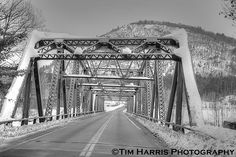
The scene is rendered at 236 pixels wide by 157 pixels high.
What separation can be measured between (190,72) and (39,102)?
37.4ft

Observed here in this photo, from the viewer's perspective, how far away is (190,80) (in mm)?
18703

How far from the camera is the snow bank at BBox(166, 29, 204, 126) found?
56.4 feet

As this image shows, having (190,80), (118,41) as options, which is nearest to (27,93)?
(118,41)

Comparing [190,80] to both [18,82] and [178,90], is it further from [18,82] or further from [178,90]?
[18,82]

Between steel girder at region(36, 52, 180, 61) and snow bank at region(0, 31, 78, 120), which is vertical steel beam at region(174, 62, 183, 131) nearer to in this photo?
steel girder at region(36, 52, 180, 61)

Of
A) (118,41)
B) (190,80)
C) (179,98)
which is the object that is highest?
(118,41)

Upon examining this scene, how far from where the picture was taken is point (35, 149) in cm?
1170

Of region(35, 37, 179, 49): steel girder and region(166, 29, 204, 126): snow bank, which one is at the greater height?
region(35, 37, 179, 49): steel girder

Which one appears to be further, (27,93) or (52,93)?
(52,93)

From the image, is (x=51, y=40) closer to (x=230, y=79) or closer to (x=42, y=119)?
(x=42, y=119)

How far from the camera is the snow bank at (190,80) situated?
1719 cm

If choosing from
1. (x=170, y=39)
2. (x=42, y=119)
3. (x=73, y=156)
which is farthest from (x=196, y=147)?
(x=42, y=119)

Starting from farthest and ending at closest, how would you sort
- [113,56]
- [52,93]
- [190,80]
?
[52,93] → [113,56] → [190,80]

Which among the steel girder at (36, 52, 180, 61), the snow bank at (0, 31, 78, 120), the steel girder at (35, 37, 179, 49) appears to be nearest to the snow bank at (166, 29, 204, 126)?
the steel girder at (35, 37, 179, 49)
